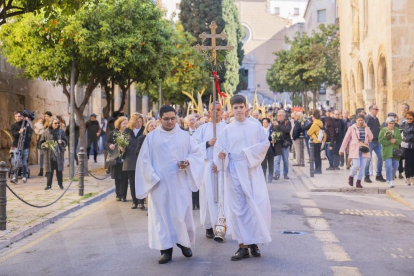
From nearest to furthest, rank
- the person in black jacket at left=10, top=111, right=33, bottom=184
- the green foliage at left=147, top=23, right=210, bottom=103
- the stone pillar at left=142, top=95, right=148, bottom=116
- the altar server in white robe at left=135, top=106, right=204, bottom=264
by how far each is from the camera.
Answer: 1. the altar server in white robe at left=135, top=106, right=204, bottom=264
2. the person in black jacket at left=10, top=111, right=33, bottom=184
3. the green foliage at left=147, top=23, right=210, bottom=103
4. the stone pillar at left=142, top=95, right=148, bottom=116

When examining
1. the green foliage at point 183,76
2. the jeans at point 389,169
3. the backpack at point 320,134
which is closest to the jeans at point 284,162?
the backpack at point 320,134

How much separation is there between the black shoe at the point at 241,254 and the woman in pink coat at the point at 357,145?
8.24 m

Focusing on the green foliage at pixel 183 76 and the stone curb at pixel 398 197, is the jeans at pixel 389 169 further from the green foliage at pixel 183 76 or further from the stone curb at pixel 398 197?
the green foliage at pixel 183 76

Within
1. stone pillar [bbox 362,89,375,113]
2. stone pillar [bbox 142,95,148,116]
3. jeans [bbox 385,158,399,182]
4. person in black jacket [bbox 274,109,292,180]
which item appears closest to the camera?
jeans [bbox 385,158,399,182]

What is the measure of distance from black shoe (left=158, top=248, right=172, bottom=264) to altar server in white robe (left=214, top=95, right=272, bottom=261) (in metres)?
0.70

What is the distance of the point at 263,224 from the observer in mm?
7879

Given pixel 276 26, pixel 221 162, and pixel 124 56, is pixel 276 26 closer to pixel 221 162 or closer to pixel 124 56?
pixel 124 56

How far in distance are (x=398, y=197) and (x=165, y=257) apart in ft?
24.7

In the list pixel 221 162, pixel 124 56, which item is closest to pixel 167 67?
pixel 124 56

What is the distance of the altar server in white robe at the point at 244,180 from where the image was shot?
25.8 ft

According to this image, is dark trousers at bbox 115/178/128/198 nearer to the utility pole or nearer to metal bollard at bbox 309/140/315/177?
the utility pole

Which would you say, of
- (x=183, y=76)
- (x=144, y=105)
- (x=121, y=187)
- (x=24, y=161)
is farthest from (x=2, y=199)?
(x=144, y=105)

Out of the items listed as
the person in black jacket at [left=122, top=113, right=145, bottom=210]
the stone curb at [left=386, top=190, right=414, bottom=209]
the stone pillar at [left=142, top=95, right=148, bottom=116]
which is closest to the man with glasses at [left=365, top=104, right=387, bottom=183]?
the stone curb at [left=386, top=190, right=414, bottom=209]

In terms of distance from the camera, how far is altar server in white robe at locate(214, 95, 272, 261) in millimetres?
7859
